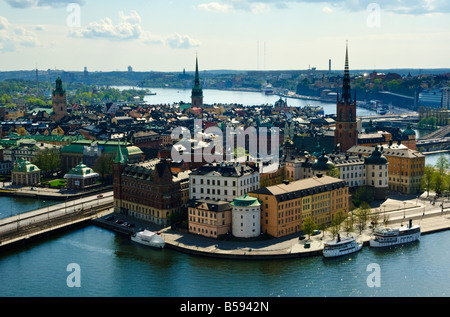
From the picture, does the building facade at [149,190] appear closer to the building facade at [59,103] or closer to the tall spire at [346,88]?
the tall spire at [346,88]

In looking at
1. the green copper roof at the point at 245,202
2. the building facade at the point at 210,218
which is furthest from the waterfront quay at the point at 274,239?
the green copper roof at the point at 245,202

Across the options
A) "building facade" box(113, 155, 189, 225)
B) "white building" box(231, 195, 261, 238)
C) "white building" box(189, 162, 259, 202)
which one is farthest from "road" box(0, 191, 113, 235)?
"white building" box(231, 195, 261, 238)

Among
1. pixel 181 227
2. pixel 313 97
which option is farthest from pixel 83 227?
pixel 313 97

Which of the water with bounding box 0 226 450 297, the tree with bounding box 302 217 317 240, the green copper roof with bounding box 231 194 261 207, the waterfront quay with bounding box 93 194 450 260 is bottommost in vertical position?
the water with bounding box 0 226 450 297

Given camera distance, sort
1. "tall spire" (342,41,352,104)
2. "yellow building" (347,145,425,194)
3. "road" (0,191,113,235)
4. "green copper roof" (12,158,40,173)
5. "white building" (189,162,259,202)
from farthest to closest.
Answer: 1. "tall spire" (342,41,352,104)
2. "green copper roof" (12,158,40,173)
3. "yellow building" (347,145,425,194)
4. "white building" (189,162,259,202)
5. "road" (0,191,113,235)

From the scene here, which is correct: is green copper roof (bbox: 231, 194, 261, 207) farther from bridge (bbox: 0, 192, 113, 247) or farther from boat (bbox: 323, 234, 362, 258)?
bridge (bbox: 0, 192, 113, 247)
